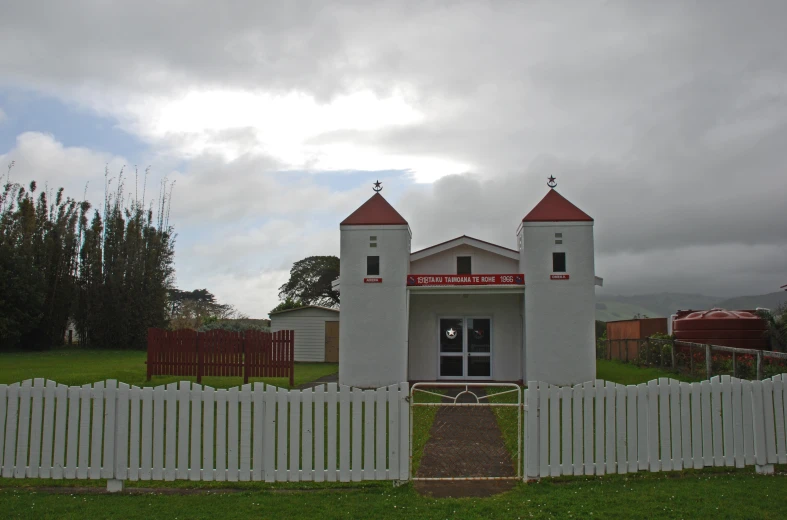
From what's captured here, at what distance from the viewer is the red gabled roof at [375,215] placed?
17828mm

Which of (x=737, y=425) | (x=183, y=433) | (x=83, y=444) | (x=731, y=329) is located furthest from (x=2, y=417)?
(x=731, y=329)

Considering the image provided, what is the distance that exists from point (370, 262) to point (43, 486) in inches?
458

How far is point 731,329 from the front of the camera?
21.2 metres

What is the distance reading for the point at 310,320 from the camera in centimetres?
3061

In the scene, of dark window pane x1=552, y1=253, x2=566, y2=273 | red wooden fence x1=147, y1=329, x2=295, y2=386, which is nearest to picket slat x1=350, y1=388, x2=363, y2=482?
red wooden fence x1=147, y1=329, x2=295, y2=386

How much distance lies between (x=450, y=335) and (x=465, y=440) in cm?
965

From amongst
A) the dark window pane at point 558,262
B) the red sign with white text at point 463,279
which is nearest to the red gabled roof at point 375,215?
the red sign with white text at point 463,279

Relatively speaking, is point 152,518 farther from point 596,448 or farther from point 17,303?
point 17,303

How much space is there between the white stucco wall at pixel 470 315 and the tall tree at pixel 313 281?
43.5m

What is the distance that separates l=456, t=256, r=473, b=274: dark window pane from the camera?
757 inches

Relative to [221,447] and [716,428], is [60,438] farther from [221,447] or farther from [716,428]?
[716,428]

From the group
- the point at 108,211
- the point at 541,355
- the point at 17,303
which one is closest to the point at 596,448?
the point at 541,355

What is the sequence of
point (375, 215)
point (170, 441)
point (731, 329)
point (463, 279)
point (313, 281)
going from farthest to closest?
1. point (313, 281)
2. point (731, 329)
3. point (375, 215)
4. point (463, 279)
5. point (170, 441)

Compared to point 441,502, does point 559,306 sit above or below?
above
